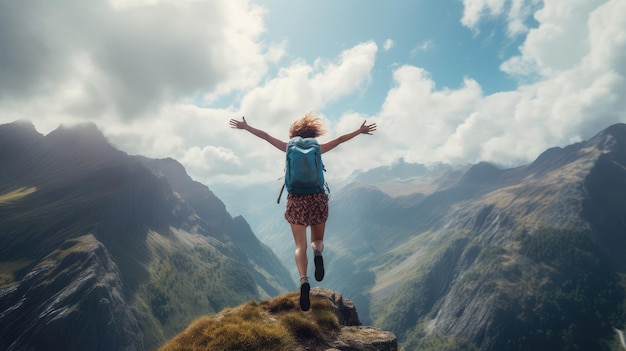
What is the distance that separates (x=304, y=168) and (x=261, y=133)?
250cm

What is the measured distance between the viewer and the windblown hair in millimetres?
9695

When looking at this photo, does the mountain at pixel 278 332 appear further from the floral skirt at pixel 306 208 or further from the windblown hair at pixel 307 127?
the windblown hair at pixel 307 127

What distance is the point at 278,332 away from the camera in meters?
7.89

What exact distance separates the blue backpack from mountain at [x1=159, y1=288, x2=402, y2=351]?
137 inches

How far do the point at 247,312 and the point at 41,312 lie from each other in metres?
233

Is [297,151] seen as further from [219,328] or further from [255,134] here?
[219,328]

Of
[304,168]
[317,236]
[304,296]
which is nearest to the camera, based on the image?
[304,168]

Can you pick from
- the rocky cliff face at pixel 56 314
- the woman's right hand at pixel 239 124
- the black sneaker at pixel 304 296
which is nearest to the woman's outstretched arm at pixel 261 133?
the woman's right hand at pixel 239 124

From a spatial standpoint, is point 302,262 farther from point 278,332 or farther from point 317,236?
point 278,332

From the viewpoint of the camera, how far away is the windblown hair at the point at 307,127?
9.70 meters

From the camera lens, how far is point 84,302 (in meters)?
191

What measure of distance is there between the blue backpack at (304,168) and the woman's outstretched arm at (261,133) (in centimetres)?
109

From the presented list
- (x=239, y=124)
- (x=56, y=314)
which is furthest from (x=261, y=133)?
(x=56, y=314)

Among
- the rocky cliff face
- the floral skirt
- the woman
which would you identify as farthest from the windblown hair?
the rocky cliff face
